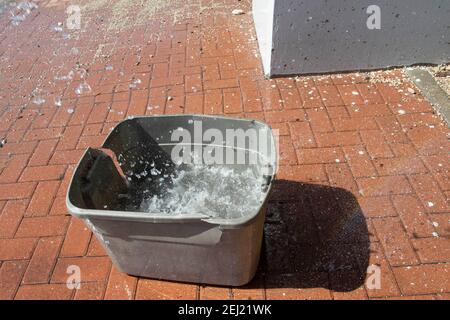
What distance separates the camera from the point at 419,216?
234 cm

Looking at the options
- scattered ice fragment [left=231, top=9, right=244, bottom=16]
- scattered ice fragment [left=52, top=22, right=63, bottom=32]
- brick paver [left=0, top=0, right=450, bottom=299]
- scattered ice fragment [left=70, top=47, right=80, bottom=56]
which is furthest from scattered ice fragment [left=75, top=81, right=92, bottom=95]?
scattered ice fragment [left=231, top=9, right=244, bottom=16]

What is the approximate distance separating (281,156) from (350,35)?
1.42m

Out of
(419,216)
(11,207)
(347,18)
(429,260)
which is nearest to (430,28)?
(347,18)

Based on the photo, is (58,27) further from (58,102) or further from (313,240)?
(313,240)

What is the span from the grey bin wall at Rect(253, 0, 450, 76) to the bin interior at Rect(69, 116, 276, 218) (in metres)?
1.64

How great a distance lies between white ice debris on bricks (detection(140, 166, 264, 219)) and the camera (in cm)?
227

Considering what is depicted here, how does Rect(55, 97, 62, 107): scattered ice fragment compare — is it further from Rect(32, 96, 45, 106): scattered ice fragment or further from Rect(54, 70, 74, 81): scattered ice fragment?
Rect(54, 70, 74, 81): scattered ice fragment

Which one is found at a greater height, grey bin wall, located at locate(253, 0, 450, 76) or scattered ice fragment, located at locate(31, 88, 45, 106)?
grey bin wall, located at locate(253, 0, 450, 76)

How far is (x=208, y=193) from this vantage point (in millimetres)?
2393

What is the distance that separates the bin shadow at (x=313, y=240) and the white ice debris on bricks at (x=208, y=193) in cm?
25

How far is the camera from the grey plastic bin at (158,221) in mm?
1650

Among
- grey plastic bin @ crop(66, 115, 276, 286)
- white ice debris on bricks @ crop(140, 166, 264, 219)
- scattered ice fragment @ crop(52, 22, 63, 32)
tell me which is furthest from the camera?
scattered ice fragment @ crop(52, 22, 63, 32)

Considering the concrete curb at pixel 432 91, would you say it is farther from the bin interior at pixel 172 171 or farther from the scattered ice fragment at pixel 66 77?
the scattered ice fragment at pixel 66 77

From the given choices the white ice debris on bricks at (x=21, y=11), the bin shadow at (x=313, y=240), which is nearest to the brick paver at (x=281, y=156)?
the bin shadow at (x=313, y=240)
